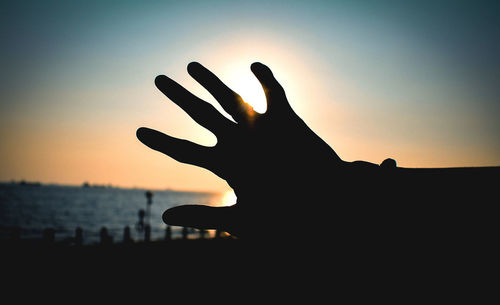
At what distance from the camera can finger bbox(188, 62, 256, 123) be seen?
174 cm

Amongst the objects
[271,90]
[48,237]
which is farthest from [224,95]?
[48,237]

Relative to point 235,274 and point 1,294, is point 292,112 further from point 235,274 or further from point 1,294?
point 1,294

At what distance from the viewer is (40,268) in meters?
11.9

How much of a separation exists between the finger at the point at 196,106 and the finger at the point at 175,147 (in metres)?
0.15

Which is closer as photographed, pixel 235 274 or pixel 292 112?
pixel 292 112

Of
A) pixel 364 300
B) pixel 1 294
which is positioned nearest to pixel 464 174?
pixel 364 300

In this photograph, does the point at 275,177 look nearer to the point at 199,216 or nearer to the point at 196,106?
the point at 199,216

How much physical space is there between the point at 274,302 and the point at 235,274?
9.78 meters

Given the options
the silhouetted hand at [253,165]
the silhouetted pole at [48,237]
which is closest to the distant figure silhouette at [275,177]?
the silhouetted hand at [253,165]

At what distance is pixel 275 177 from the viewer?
175 centimetres

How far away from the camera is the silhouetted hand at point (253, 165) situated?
5.60ft

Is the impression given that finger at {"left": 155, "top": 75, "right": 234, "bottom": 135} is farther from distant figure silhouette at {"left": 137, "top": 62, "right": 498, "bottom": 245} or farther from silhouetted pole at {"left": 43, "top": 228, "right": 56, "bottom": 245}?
silhouetted pole at {"left": 43, "top": 228, "right": 56, "bottom": 245}

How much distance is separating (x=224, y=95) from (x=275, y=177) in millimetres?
590

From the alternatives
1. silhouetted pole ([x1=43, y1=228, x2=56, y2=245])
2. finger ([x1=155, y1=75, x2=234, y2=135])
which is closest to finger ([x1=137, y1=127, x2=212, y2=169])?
finger ([x1=155, y1=75, x2=234, y2=135])
